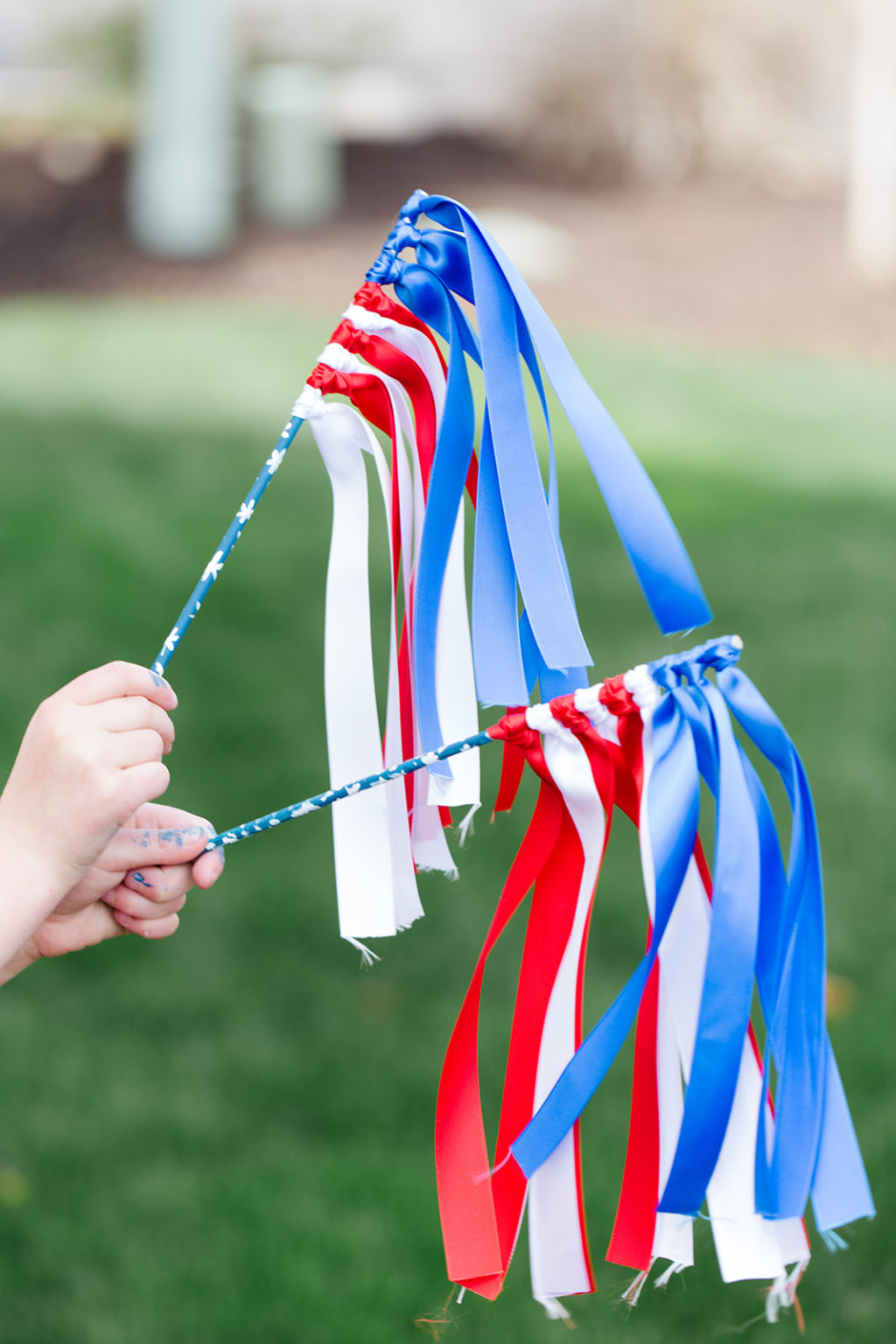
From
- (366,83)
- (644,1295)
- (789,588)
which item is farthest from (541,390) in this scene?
(366,83)

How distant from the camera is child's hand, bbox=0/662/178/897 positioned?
1128mm

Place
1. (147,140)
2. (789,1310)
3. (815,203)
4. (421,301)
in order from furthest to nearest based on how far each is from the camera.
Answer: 1. (815,203)
2. (147,140)
3. (789,1310)
4. (421,301)

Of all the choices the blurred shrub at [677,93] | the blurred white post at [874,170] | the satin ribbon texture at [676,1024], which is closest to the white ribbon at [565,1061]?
the satin ribbon texture at [676,1024]

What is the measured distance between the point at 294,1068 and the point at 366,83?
8.85 m

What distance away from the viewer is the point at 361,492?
1213mm

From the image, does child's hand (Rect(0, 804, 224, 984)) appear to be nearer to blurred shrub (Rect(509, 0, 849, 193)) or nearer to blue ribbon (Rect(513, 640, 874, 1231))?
blue ribbon (Rect(513, 640, 874, 1231))

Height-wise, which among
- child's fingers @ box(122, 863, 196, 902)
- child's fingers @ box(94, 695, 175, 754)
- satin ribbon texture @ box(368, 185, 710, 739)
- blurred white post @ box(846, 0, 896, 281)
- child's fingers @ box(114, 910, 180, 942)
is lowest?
child's fingers @ box(114, 910, 180, 942)

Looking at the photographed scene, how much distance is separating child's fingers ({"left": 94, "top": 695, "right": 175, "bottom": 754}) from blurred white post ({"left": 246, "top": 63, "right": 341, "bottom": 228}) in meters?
6.93

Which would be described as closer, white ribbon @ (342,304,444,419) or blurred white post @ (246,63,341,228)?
white ribbon @ (342,304,444,419)

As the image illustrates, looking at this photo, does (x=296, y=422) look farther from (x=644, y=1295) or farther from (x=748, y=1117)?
(x=644, y=1295)

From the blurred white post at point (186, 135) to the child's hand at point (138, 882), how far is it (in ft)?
20.5

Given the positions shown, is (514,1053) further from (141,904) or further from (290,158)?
(290,158)

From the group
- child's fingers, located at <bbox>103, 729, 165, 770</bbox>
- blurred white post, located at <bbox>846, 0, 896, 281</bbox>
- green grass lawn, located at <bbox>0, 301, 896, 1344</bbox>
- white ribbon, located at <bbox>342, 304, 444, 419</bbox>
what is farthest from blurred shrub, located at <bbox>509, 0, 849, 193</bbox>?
child's fingers, located at <bbox>103, 729, 165, 770</bbox>

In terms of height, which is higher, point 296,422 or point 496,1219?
point 296,422
